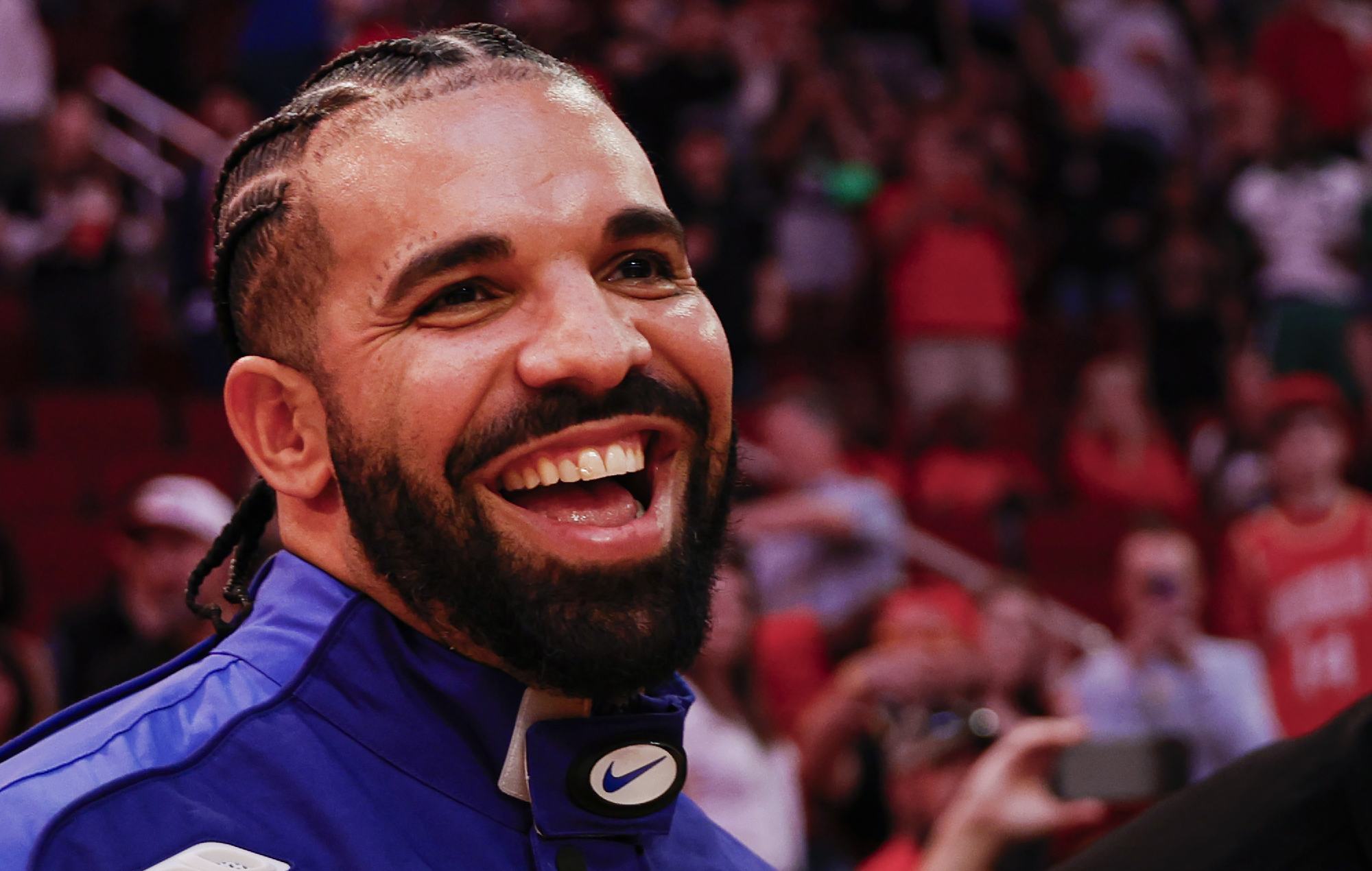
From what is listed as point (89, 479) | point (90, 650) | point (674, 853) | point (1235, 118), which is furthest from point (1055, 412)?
point (674, 853)

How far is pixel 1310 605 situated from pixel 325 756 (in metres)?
4.76

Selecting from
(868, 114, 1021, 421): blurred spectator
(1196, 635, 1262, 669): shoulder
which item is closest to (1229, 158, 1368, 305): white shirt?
(868, 114, 1021, 421): blurred spectator

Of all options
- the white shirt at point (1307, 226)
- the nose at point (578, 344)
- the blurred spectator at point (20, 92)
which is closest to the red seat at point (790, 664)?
the blurred spectator at point (20, 92)

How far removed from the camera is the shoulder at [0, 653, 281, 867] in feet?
3.85

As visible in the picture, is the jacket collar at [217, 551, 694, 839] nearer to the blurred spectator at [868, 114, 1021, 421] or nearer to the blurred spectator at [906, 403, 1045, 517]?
the blurred spectator at [906, 403, 1045, 517]

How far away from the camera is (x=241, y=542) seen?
1557 millimetres

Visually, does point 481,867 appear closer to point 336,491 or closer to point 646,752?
point 646,752

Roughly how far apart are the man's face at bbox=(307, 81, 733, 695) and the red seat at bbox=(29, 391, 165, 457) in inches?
214

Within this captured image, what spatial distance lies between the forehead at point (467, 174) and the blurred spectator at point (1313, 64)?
8.77m

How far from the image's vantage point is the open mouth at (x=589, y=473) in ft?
4.35

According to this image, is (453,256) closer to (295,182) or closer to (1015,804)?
(295,182)

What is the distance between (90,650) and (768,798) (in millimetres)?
1644

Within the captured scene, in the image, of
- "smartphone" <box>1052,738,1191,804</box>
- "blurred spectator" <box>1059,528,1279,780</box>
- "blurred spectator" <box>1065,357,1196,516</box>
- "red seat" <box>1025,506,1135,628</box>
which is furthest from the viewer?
"blurred spectator" <box>1065,357,1196,516</box>

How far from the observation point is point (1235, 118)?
9.47 meters
